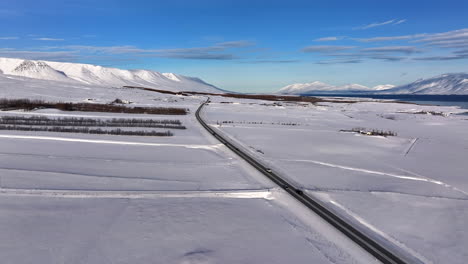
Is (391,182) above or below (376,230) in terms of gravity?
above

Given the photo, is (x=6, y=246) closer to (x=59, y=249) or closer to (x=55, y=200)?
(x=59, y=249)

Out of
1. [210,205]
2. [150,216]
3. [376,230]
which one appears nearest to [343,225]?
[376,230]

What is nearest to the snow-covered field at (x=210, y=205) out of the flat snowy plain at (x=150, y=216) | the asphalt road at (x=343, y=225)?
the flat snowy plain at (x=150, y=216)

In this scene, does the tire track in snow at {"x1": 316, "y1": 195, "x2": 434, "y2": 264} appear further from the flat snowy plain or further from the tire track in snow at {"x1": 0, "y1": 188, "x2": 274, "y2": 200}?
the tire track in snow at {"x1": 0, "y1": 188, "x2": 274, "y2": 200}

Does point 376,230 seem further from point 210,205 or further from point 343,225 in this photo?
point 210,205

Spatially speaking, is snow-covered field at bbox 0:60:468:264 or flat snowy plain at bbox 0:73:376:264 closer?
flat snowy plain at bbox 0:73:376:264

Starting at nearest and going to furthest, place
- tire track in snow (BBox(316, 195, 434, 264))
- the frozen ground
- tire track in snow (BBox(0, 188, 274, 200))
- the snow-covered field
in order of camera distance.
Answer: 1. the snow-covered field
2. tire track in snow (BBox(316, 195, 434, 264))
3. the frozen ground
4. tire track in snow (BBox(0, 188, 274, 200))

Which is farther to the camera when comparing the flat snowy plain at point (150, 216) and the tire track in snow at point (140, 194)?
the tire track in snow at point (140, 194)

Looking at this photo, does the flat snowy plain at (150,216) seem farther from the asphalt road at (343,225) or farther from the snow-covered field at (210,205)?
the asphalt road at (343,225)

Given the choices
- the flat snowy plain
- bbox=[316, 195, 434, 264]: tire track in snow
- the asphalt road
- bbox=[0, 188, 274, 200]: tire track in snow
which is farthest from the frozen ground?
bbox=[0, 188, 274, 200]: tire track in snow
